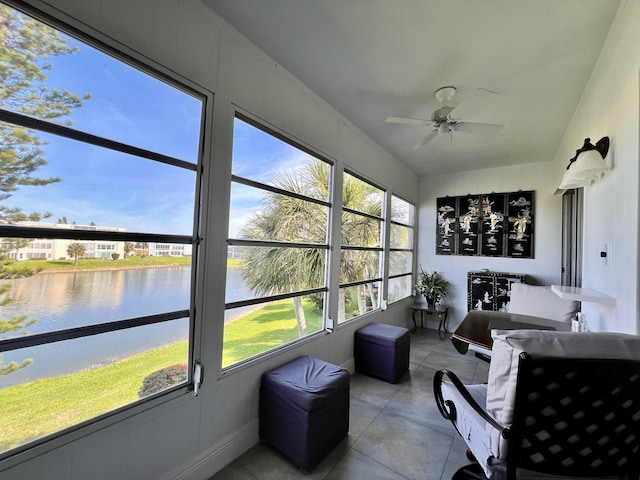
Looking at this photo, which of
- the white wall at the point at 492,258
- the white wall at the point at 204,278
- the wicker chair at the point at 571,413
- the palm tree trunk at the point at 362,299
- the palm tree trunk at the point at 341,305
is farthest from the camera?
the white wall at the point at 492,258

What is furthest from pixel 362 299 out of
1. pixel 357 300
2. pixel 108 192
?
pixel 108 192

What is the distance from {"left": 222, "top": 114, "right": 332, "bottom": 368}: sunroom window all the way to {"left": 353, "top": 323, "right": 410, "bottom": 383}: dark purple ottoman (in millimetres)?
705

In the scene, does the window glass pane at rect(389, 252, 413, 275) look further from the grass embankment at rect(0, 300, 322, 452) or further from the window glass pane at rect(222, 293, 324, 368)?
the grass embankment at rect(0, 300, 322, 452)

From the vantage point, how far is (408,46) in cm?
202

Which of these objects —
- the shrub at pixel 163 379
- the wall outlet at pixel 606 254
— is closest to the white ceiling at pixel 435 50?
the wall outlet at pixel 606 254

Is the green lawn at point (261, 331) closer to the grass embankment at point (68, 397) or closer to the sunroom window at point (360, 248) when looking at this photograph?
the grass embankment at point (68, 397)

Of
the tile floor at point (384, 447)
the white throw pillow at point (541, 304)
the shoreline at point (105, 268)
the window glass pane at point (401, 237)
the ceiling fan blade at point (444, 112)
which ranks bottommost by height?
the tile floor at point (384, 447)

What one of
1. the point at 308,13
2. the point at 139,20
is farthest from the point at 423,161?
the point at 139,20

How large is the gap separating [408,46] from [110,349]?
9.08 feet

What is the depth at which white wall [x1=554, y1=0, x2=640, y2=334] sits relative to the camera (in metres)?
1.45

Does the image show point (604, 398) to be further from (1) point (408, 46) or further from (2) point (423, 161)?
(2) point (423, 161)

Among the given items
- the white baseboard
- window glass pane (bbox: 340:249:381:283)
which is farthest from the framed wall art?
the white baseboard

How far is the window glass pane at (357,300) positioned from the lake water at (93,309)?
1.89 m

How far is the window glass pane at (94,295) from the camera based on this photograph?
119 centimetres
